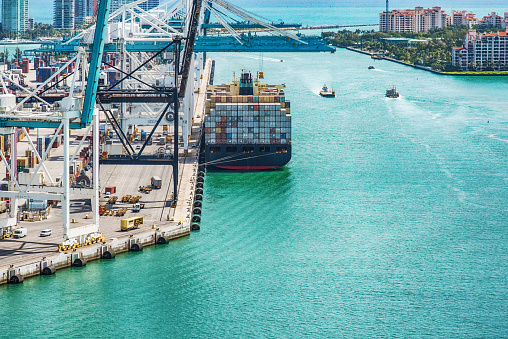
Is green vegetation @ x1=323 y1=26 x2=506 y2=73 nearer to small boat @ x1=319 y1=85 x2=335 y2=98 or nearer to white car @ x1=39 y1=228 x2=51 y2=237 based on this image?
small boat @ x1=319 y1=85 x2=335 y2=98

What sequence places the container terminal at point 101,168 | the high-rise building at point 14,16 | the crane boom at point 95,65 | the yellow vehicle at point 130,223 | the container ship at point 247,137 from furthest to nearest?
the high-rise building at point 14,16, the container ship at point 247,137, the yellow vehicle at point 130,223, the crane boom at point 95,65, the container terminal at point 101,168

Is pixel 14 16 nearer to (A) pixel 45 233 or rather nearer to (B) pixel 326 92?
(B) pixel 326 92

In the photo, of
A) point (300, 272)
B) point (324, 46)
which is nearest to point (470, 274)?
point (300, 272)

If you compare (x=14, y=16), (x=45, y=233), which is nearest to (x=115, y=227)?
(x=45, y=233)

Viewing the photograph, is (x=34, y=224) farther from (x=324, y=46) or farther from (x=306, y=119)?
(x=306, y=119)

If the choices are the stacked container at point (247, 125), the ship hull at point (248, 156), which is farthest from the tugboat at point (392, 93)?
the ship hull at point (248, 156)

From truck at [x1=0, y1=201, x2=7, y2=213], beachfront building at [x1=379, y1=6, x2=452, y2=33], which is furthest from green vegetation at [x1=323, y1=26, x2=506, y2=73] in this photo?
truck at [x1=0, y1=201, x2=7, y2=213]

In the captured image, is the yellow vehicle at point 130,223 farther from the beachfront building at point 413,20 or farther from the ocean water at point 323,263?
the beachfront building at point 413,20
